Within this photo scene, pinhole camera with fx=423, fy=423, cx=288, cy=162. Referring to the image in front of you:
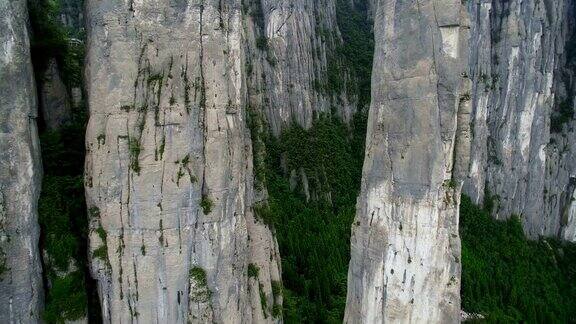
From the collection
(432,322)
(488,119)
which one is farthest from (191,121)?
(488,119)

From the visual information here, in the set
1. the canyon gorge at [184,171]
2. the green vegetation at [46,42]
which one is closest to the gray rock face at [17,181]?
the canyon gorge at [184,171]

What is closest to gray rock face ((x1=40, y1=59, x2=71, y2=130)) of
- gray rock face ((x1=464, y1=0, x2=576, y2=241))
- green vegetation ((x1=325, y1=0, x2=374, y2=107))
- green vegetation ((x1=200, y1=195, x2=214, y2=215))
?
green vegetation ((x1=200, y1=195, x2=214, y2=215))

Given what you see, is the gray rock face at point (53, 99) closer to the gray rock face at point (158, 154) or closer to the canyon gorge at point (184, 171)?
the canyon gorge at point (184, 171)

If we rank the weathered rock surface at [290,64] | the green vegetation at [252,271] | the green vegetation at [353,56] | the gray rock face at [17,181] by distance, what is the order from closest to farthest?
the gray rock face at [17,181] < the green vegetation at [252,271] < the weathered rock surface at [290,64] < the green vegetation at [353,56]

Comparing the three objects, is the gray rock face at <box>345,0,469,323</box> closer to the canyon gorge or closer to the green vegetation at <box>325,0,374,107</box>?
the canyon gorge

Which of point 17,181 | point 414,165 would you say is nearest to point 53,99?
point 17,181

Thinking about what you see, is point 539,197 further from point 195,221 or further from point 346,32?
point 195,221

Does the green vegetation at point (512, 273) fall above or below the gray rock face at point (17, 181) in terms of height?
below
